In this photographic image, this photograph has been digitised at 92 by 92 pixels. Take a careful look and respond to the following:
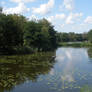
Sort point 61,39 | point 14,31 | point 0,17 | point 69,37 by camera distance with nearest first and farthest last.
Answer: point 0,17 → point 14,31 → point 61,39 → point 69,37

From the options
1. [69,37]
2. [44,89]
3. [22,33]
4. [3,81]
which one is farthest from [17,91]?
[69,37]

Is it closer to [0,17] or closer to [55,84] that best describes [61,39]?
[0,17]

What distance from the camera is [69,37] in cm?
A: 14962

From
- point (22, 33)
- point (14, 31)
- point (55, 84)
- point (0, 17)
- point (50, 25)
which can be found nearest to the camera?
point (55, 84)

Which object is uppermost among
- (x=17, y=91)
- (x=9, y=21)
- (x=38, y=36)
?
(x=9, y=21)

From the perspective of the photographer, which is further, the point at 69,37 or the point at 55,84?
the point at 69,37

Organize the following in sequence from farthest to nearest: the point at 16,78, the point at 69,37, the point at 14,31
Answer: the point at 69,37
the point at 14,31
the point at 16,78

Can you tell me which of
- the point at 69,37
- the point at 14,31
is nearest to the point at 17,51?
the point at 14,31

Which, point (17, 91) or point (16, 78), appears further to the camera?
point (16, 78)

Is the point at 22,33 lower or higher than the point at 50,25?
lower

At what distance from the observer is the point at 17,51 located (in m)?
40.2

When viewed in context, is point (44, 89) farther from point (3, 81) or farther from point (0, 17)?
point (0, 17)

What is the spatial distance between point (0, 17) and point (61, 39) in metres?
99.5

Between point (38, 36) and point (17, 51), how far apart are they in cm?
796
